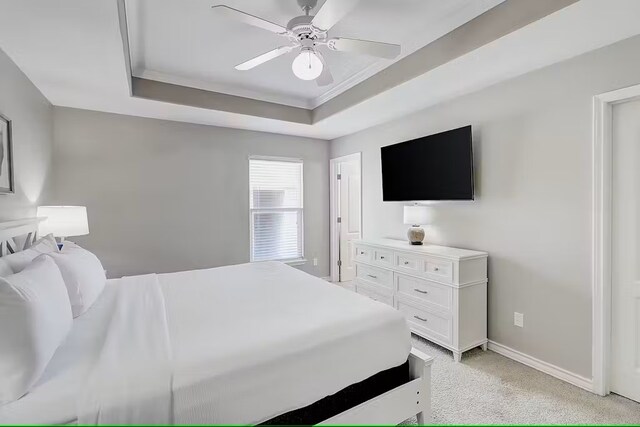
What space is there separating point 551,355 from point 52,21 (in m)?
4.06

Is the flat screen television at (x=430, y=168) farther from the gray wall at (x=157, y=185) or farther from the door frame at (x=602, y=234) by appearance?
the gray wall at (x=157, y=185)

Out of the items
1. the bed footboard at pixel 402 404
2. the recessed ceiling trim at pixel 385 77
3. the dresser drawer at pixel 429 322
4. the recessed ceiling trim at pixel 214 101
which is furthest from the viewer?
the recessed ceiling trim at pixel 214 101

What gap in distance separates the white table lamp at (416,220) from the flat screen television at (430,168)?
0.13 metres

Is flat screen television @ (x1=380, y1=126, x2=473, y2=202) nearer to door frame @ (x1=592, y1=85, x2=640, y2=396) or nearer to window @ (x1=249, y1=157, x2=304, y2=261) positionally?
door frame @ (x1=592, y1=85, x2=640, y2=396)

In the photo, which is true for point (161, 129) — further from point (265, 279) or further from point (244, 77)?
point (265, 279)

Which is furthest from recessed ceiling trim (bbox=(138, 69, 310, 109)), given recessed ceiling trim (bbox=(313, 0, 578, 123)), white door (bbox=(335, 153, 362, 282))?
white door (bbox=(335, 153, 362, 282))

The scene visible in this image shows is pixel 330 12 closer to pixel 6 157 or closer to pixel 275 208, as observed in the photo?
pixel 6 157

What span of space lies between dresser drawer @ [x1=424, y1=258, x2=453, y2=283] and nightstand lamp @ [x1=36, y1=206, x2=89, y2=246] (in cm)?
319

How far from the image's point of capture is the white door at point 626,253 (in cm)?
201

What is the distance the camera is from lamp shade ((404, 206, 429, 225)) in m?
3.39

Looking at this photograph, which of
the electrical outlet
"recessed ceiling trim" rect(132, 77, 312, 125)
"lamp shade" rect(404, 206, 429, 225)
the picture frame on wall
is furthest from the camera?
"lamp shade" rect(404, 206, 429, 225)

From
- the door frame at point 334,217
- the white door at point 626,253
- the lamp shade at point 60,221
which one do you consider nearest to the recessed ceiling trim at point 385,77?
the white door at point 626,253

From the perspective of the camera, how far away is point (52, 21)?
1.75m

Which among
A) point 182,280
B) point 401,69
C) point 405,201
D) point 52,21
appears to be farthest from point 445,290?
point 52,21
